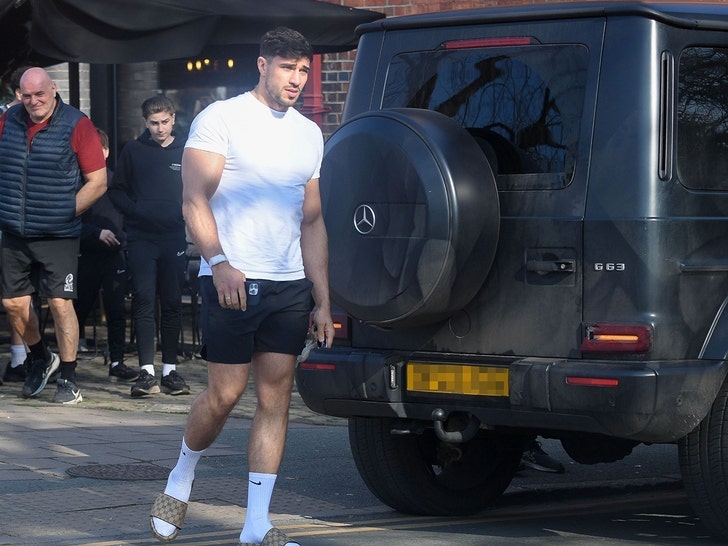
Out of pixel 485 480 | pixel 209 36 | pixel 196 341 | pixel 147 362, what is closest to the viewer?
pixel 485 480

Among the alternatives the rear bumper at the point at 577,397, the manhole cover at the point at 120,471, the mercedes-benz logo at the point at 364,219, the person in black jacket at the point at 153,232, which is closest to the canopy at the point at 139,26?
the person in black jacket at the point at 153,232

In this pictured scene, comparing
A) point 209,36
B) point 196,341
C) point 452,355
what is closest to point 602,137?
point 452,355

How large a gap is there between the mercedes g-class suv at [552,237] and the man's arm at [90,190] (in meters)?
3.89

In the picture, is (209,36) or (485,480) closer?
(485,480)

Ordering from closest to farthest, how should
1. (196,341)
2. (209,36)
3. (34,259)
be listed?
(34,259) < (209,36) < (196,341)

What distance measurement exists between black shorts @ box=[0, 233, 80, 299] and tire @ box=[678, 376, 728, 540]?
5.05 metres

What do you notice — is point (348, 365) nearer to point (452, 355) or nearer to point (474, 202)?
point (452, 355)

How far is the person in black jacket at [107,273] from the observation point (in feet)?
36.2

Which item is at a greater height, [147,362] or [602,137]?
[602,137]

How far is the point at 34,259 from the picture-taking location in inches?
386

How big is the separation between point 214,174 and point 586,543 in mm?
2106

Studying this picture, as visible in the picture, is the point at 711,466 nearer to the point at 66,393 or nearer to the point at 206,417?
the point at 206,417

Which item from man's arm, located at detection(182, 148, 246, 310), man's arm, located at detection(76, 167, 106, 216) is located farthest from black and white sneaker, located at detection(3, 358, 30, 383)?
man's arm, located at detection(182, 148, 246, 310)

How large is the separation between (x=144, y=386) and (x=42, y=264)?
1.10 metres
